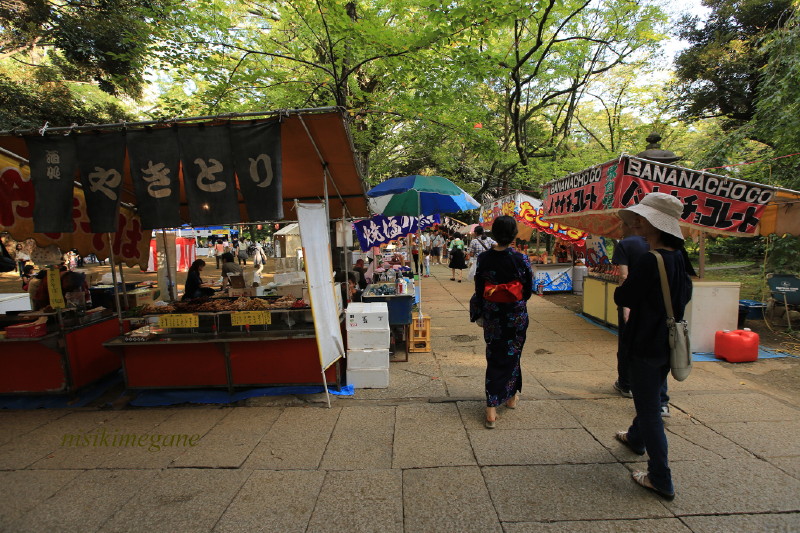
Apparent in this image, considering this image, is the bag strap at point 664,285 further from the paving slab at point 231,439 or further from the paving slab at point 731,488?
the paving slab at point 231,439

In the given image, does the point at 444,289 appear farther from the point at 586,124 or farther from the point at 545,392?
the point at 586,124

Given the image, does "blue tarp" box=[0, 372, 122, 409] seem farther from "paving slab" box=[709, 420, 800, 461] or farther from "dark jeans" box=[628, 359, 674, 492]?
"paving slab" box=[709, 420, 800, 461]

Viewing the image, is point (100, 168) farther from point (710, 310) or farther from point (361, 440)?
point (710, 310)

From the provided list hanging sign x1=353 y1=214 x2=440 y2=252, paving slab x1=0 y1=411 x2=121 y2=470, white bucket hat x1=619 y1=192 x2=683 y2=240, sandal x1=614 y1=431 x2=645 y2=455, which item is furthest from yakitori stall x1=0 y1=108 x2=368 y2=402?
hanging sign x1=353 y1=214 x2=440 y2=252

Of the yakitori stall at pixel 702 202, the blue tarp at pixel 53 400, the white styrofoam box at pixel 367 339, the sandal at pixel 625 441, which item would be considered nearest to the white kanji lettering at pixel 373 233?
the yakitori stall at pixel 702 202

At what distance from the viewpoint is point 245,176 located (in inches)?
151

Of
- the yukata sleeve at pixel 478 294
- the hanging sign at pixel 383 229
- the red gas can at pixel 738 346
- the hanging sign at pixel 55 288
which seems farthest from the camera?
the hanging sign at pixel 383 229

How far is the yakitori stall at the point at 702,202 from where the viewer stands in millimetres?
5230

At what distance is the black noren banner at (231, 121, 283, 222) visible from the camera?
149 inches

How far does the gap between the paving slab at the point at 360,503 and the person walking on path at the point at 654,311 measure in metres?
1.85

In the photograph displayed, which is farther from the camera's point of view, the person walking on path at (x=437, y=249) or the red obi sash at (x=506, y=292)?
the person walking on path at (x=437, y=249)

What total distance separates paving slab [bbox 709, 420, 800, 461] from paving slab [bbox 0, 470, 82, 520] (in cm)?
586

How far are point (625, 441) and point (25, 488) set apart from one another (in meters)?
5.09

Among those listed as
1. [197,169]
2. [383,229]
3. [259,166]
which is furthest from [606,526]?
[383,229]
